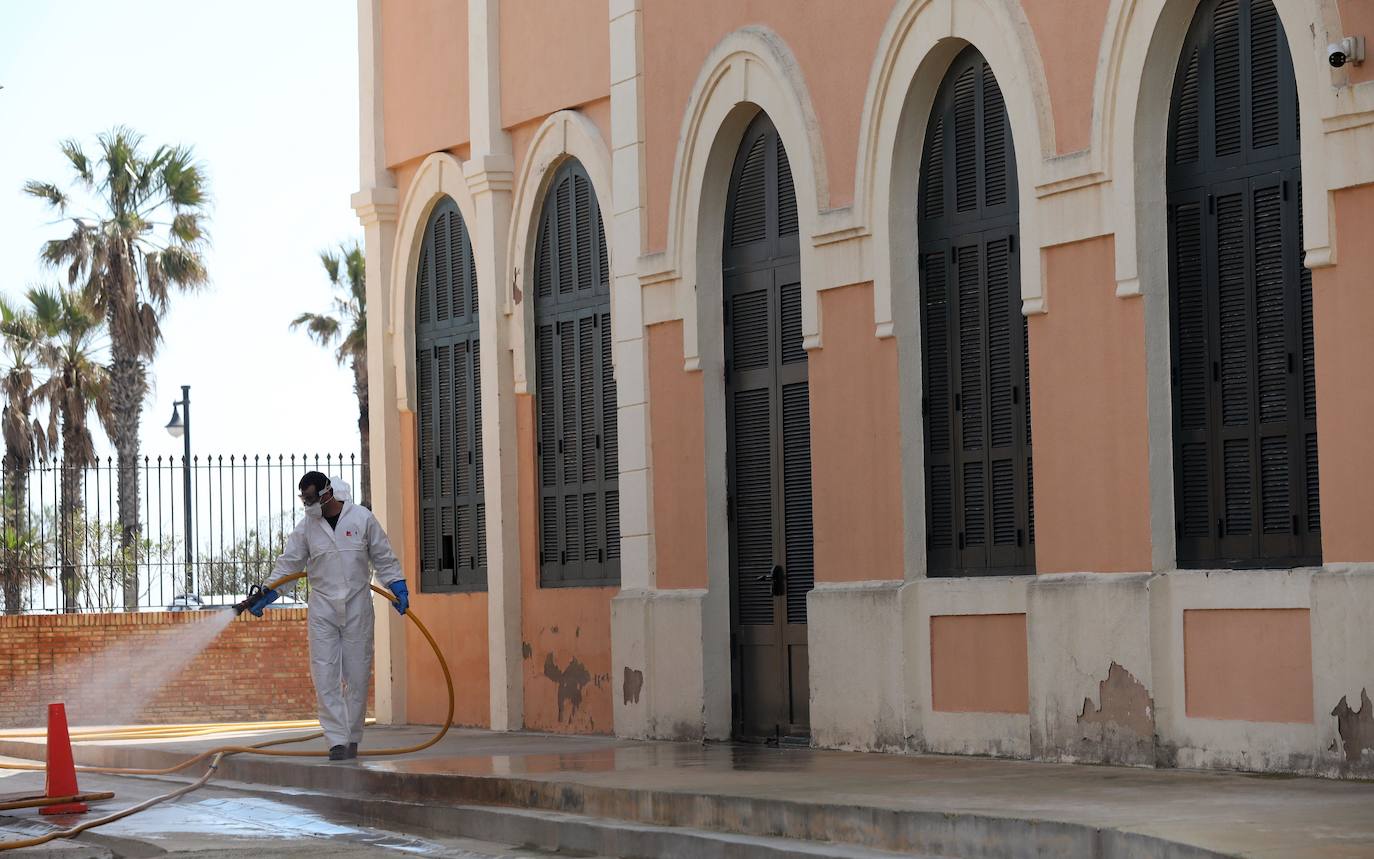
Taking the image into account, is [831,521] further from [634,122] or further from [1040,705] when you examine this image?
[634,122]

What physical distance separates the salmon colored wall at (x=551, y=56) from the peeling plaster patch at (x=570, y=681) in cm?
440

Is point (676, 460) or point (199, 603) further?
point (199, 603)

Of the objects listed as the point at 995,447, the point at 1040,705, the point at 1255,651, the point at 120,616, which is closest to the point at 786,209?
the point at 995,447

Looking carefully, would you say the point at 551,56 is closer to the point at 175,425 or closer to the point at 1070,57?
the point at 1070,57

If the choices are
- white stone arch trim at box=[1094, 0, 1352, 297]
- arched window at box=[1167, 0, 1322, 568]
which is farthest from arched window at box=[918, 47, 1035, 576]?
arched window at box=[1167, 0, 1322, 568]

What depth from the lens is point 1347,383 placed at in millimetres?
10570

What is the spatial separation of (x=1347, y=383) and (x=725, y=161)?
6041mm

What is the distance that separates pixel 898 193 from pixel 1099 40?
203 centimetres

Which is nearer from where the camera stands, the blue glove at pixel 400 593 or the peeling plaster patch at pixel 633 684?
the blue glove at pixel 400 593

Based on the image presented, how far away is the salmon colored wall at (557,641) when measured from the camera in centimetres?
1681

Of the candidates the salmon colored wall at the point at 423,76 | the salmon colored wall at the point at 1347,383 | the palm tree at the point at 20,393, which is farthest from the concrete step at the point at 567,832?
the palm tree at the point at 20,393

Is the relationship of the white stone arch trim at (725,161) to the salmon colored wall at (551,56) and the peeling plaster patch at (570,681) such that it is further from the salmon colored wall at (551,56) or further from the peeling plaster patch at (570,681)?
the peeling plaster patch at (570,681)

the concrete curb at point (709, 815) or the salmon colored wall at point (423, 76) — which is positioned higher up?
the salmon colored wall at point (423, 76)

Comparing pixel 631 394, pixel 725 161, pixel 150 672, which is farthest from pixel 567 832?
pixel 150 672
